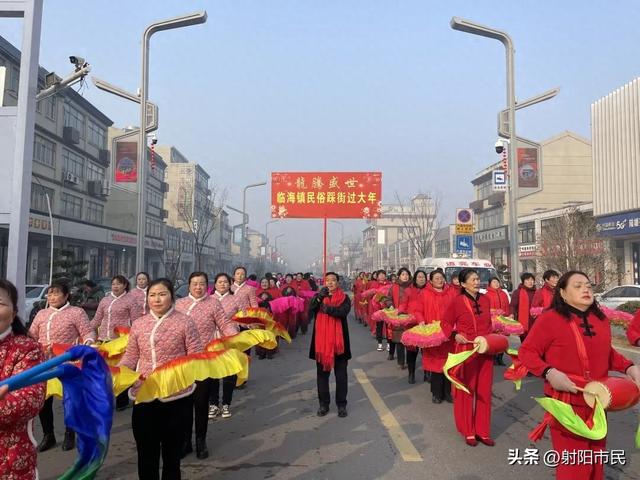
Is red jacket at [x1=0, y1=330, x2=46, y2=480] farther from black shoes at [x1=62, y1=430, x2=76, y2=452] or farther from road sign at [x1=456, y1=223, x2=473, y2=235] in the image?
road sign at [x1=456, y1=223, x2=473, y2=235]

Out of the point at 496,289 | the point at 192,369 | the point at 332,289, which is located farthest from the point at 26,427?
the point at 496,289

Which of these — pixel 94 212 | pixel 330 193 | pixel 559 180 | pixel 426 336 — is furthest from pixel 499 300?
pixel 559 180

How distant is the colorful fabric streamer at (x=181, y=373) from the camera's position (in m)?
3.53

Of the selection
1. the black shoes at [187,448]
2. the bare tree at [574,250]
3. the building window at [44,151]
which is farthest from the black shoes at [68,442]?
the building window at [44,151]

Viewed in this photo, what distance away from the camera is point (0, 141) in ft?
20.3

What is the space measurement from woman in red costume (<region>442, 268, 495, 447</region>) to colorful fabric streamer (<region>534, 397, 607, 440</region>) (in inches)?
82.8

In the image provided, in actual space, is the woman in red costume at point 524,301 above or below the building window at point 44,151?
below

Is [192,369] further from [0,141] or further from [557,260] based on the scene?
[557,260]

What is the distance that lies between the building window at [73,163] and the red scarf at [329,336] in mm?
29974

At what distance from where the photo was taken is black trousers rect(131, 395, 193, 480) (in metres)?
3.60

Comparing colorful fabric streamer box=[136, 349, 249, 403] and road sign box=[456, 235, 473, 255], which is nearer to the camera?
colorful fabric streamer box=[136, 349, 249, 403]

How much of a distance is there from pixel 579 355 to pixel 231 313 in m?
5.30

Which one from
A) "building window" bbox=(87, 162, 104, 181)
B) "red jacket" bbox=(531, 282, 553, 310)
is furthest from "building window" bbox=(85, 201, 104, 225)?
"red jacket" bbox=(531, 282, 553, 310)

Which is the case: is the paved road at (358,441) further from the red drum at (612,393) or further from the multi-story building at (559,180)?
the multi-story building at (559,180)
